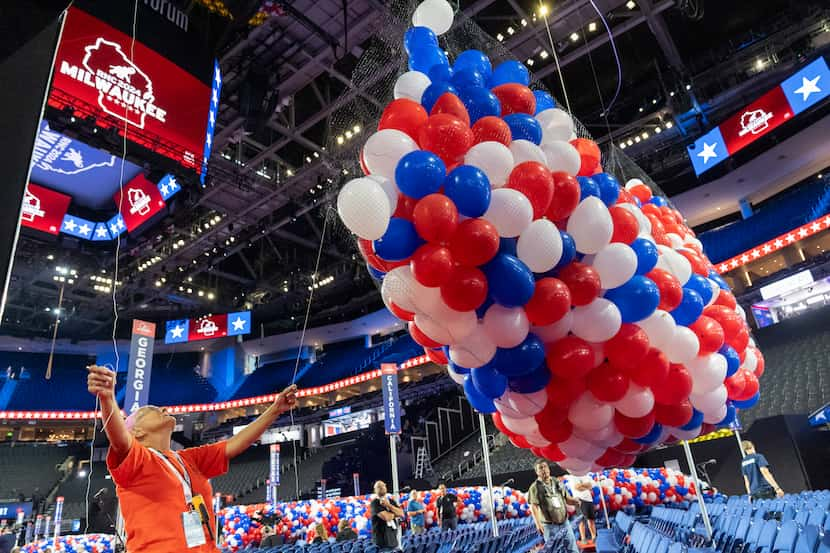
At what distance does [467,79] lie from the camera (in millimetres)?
3236

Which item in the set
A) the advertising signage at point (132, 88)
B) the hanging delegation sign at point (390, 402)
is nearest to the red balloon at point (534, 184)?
the advertising signage at point (132, 88)

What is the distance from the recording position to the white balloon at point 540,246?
9.14 ft

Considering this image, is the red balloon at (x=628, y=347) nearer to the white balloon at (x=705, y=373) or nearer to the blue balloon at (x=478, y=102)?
the white balloon at (x=705, y=373)

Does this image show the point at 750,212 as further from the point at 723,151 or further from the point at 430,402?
the point at 430,402

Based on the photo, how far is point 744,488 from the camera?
1086 centimetres

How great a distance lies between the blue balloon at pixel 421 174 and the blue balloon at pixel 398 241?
165 mm

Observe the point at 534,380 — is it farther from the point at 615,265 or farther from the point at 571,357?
the point at 615,265

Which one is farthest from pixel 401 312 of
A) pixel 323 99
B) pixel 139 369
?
pixel 323 99

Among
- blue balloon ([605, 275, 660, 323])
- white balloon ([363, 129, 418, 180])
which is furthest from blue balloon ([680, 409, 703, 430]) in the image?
white balloon ([363, 129, 418, 180])

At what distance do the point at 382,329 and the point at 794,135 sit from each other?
62.9 feet

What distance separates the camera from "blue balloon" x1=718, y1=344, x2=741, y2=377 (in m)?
Result: 3.29

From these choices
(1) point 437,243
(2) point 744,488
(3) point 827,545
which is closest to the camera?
(1) point 437,243

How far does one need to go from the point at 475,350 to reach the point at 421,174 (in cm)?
100

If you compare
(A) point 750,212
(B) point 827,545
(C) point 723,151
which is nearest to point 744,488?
(C) point 723,151
